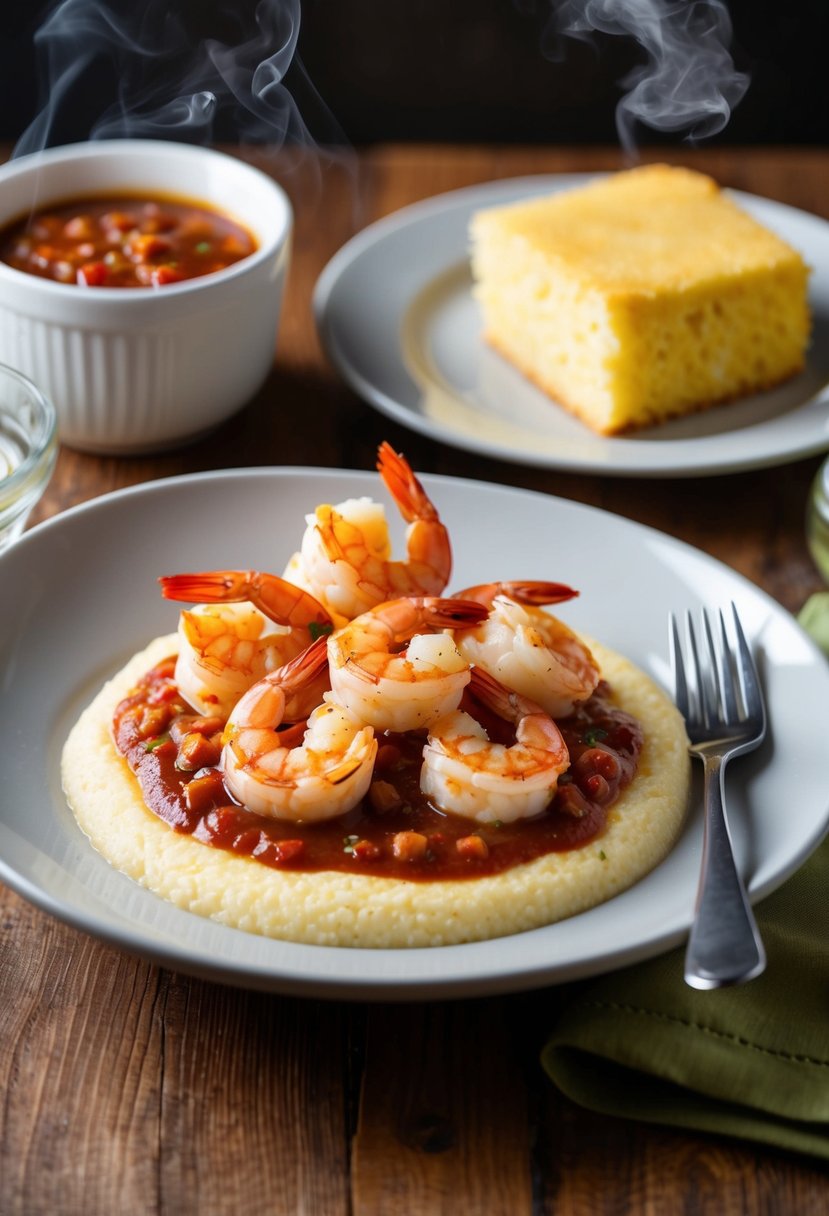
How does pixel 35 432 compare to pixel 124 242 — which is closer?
pixel 35 432

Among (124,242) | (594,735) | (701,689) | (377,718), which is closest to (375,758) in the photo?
(377,718)

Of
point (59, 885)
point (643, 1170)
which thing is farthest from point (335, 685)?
point (643, 1170)

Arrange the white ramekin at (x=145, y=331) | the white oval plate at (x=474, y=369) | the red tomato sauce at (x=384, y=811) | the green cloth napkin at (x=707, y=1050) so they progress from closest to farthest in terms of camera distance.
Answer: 1. the green cloth napkin at (x=707, y=1050)
2. the red tomato sauce at (x=384, y=811)
3. the white ramekin at (x=145, y=331)
4. the white oval plate at (x=474, y=369)

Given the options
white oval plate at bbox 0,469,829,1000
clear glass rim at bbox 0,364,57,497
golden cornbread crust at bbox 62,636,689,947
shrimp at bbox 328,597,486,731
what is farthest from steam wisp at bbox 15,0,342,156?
golden cornbread crust at bbox 62,636,689,947

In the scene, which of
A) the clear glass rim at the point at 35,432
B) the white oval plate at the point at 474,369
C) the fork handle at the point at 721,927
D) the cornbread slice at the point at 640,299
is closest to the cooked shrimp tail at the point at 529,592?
the fork handle at the point at 721,927

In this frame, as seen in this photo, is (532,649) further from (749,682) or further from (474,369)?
(474,369)

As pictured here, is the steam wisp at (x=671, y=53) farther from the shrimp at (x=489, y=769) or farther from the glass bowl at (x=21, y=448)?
the shrimp at (x=489, y=769)

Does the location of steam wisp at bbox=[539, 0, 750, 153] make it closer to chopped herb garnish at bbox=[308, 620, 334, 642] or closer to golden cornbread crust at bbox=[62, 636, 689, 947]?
chopped herb garnish at bbox=[308, 620, 334, 642]
